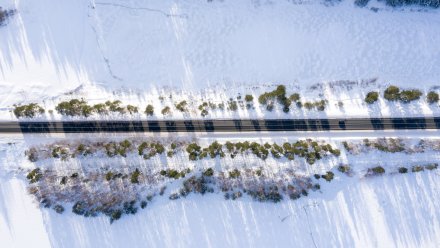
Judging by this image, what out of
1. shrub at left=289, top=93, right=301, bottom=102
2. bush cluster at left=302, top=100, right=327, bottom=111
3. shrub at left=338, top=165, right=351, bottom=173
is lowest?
shrub at left=338, top=165, right=351, bottom=173

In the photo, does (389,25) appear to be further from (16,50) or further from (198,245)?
(16,50)

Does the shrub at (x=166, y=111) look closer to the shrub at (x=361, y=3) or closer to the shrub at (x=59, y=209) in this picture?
the shrub at (x=59, y=209)

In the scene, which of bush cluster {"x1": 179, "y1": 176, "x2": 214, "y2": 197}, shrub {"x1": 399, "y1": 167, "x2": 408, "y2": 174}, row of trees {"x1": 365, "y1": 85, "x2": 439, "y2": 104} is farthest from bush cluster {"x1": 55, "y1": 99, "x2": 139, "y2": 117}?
shrub {"x1": 399, "y1": 167, "x2": 408, "y2": 174}

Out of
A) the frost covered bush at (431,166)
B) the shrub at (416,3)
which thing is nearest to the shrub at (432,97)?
the frost covered bush at (431,166)

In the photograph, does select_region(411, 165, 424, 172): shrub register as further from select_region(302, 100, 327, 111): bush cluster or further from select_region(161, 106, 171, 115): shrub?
select_region(161, 106, 171, 115): shrub

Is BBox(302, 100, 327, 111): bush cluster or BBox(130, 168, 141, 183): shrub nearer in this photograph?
BBox(130, 168, 141, 183): shrub

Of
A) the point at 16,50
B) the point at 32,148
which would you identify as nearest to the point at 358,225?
the point at 32,148
